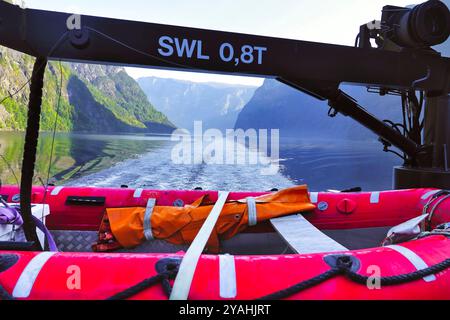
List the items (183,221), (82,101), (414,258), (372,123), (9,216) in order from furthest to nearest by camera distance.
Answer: (82,101) < (372,123) < (183,221) < (9,216) < (414,258)

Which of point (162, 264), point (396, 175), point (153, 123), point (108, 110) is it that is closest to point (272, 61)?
point (162, 264)

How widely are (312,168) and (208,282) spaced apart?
11308mm

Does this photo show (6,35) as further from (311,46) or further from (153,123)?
(153,123)

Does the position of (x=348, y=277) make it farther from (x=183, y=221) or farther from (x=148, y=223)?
(x=148, y=223)

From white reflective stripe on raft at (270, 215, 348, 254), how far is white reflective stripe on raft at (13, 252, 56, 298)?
48.0 inches

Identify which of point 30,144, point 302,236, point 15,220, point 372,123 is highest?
point 372,123

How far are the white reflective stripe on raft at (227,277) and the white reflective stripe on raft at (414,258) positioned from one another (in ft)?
2.34

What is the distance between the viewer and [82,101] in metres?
90.4

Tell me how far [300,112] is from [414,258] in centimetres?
8591

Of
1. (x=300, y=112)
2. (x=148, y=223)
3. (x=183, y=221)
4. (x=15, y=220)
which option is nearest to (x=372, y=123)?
(x=183, y=221)

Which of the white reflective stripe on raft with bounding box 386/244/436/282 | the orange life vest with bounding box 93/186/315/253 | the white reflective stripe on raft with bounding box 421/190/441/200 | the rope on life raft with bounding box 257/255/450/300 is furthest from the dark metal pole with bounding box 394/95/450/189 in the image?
the rope on life raft with bounding box 257/255/450/300

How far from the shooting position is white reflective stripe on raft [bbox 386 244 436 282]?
128 cm

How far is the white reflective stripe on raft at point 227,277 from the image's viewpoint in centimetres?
120

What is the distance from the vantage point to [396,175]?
11.4 feet
